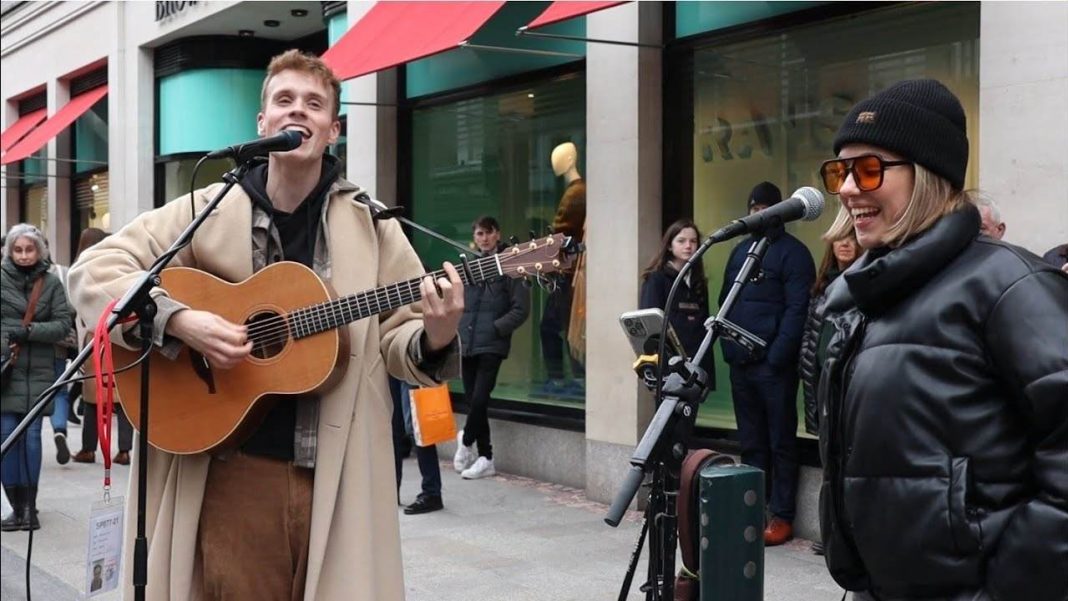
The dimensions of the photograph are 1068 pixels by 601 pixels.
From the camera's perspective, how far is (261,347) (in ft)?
10.9

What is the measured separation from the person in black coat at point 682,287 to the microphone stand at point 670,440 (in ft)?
13.2

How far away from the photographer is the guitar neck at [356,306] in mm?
3240

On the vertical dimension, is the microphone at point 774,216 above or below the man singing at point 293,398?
above

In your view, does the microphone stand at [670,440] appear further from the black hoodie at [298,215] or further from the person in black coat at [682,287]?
the person in black coat at [682,287]

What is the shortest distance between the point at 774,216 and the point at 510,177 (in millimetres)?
7023

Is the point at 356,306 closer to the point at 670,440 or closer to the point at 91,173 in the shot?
the point at 670,440

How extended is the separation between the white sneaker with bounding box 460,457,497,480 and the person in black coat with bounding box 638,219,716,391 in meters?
2.45

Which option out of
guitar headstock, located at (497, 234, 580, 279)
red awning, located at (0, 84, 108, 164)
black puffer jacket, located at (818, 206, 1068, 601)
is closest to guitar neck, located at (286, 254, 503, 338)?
guitar headstock, located at (497, 234, 580, 279)

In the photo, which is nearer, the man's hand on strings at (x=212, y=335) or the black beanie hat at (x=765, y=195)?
the man's hand on strings at (x=212, y=335)

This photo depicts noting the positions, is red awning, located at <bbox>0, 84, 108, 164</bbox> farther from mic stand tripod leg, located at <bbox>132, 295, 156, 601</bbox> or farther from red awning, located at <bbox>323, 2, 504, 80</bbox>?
mic stand tripod leg, located at <bbox>132, 295, 156, 601</bbox>

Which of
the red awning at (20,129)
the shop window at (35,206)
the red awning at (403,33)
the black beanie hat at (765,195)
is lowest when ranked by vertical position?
the black beanie hat at (765,195)

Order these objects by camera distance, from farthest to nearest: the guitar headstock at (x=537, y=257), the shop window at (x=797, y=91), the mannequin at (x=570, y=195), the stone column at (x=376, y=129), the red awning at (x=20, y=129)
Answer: the red awning at (x=20, y=129) → the stone column at (x=376, y=129) → the mannequin at (x=570, y=195) → the shop window at (x=797, y=91) → the guitar headstock at (x=537, y=257)

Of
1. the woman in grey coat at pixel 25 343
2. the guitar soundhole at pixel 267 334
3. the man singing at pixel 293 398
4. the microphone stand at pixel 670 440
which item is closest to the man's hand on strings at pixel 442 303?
the man singing at pixel 293 398

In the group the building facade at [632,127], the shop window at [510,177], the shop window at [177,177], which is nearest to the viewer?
the building facade at [632,127]
